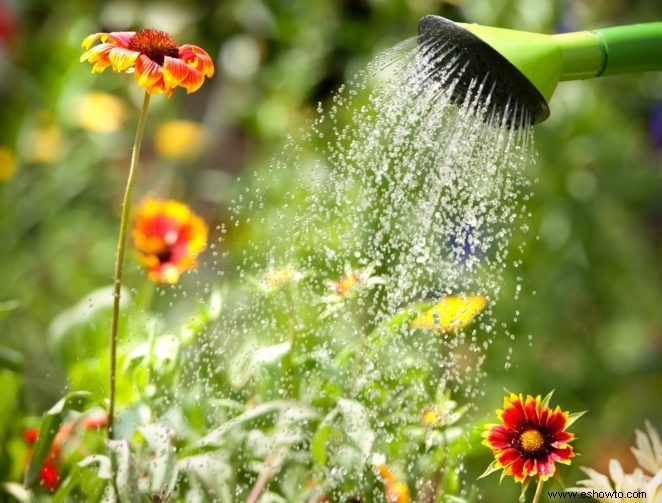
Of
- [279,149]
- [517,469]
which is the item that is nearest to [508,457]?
[517,469]

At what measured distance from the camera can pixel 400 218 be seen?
1544 mm

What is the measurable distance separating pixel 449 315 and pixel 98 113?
1.60 metres

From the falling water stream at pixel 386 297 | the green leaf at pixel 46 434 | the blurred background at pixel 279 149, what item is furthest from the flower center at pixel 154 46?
the blurred background at pixel 279 149

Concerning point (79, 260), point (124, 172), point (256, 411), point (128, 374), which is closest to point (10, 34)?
point (124, 172)

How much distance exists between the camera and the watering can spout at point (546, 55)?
2.67 feet

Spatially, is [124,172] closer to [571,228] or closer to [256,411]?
[571,228]

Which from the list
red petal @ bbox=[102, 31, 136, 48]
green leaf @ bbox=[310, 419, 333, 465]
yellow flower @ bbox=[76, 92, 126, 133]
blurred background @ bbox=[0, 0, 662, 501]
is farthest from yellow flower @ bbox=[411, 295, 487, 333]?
yellow flower @ bbox=[76, 92, 126, 133]

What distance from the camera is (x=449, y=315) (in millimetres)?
975

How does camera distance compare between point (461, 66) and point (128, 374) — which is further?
point (128, 374)

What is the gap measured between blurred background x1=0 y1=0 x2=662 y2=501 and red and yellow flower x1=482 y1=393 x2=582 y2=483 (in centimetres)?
63

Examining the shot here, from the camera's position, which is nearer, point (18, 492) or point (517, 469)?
point (517, 469)

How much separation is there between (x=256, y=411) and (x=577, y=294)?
3.82 feet

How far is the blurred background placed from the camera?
1907 mm

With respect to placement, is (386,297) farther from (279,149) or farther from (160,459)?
(279,149)
